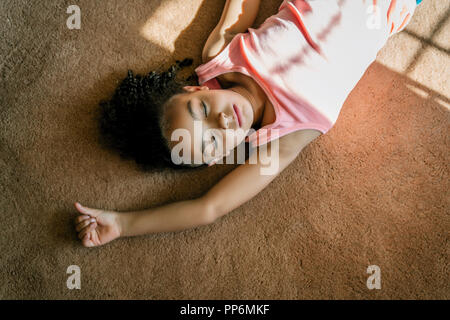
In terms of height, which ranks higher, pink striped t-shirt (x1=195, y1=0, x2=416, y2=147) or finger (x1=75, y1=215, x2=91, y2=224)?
pink striped t-shirt (x1=195, y1=0, x2=416, y2=147)

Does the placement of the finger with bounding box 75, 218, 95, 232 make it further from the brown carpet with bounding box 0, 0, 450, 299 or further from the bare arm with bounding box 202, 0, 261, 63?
the bare arm with bounding box 202, 0, 261, 63

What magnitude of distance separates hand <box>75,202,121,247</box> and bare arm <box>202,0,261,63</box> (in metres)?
0.52

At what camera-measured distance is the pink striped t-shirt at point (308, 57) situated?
0.87m

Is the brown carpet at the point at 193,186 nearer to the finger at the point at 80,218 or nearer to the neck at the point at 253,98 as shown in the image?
the finger at the point at 80,218

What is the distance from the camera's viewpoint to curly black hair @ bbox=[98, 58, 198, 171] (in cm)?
83

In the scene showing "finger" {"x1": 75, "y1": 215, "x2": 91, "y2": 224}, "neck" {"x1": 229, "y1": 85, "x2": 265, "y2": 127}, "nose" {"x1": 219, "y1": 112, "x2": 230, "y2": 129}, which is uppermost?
"neck" {"x1": 229, "y1": 85, "x2": 265, "y2": 127}

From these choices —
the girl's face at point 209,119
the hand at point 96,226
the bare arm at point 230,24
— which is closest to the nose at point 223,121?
the girl's face at point 209,119

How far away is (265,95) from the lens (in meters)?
0.90

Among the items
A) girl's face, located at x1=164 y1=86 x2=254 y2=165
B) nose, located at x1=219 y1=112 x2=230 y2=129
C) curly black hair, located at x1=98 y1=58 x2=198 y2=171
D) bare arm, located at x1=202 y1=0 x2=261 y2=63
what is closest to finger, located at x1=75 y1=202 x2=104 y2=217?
curly black hair, located at x1=98 y1=58 x2=198 y2=171

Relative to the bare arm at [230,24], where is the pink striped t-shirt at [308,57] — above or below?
below

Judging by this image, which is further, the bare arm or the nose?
the bare arm

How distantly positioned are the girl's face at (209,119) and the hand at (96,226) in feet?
0.90

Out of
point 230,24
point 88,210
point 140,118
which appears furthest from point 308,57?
point 88,210

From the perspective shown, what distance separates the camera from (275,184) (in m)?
0.97
